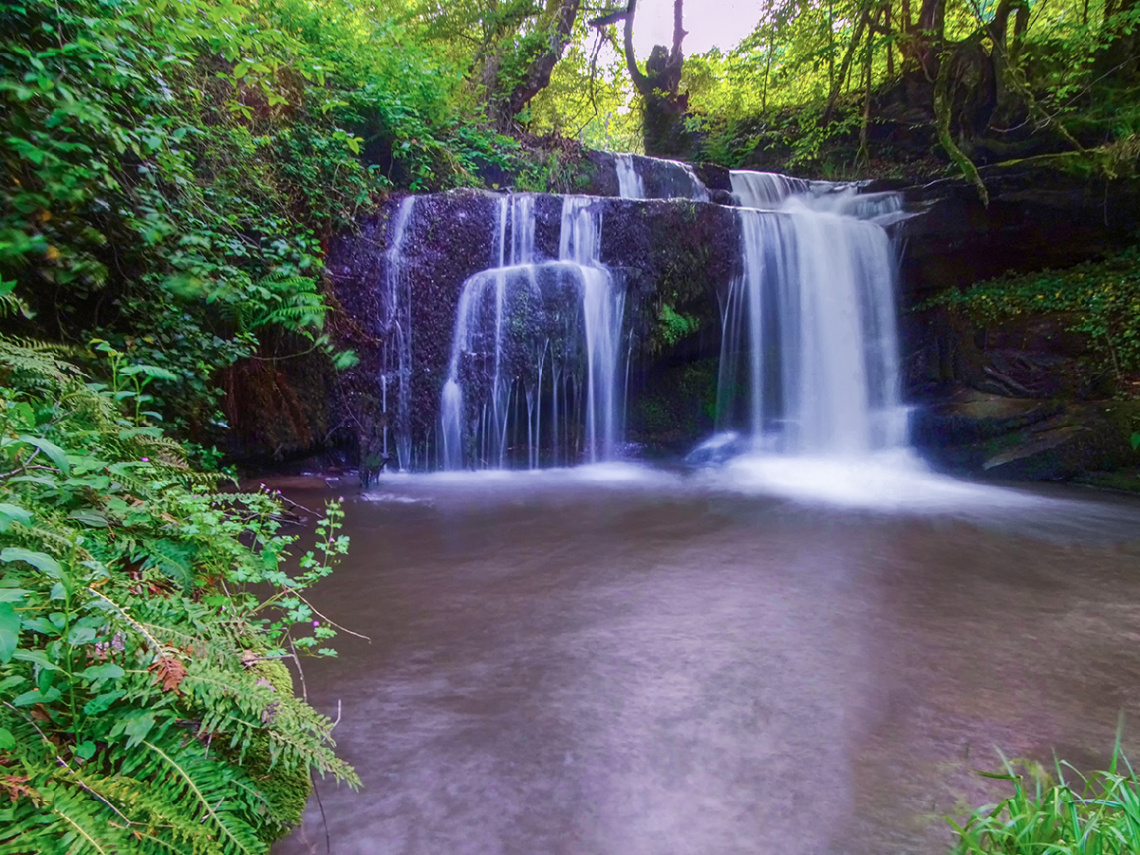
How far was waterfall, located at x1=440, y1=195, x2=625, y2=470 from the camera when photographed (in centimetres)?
822

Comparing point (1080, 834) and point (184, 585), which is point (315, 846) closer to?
point (184, 585)

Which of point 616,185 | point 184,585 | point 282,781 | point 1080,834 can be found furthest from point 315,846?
point 616,185

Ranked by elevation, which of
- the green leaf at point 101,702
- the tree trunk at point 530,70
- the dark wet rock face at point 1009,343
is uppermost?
the tree trunk at point 530,70

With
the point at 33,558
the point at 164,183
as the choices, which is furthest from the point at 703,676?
the point at 164,183

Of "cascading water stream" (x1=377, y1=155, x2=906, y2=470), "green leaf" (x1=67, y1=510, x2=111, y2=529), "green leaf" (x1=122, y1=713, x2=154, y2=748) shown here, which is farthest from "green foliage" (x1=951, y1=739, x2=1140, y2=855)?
"cascading water stream" (x1=377, y1=155, x2=906, y2=470)

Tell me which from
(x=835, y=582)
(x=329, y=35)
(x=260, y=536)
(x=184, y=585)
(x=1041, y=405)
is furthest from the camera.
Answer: (x=1041, y=405)

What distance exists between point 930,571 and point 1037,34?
1137 cm

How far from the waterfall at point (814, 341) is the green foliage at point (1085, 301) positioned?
1253 mm

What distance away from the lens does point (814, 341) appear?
10.0m

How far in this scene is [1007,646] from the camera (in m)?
3.51

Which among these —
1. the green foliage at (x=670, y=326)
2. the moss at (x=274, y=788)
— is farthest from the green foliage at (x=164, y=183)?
the green foliage at (x=670, y=326)

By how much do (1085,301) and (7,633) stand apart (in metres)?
11.7

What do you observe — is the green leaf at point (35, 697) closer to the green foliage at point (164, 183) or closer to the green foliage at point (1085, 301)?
the green foliage at point (164, 183)

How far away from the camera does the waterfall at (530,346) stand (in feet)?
27.0
